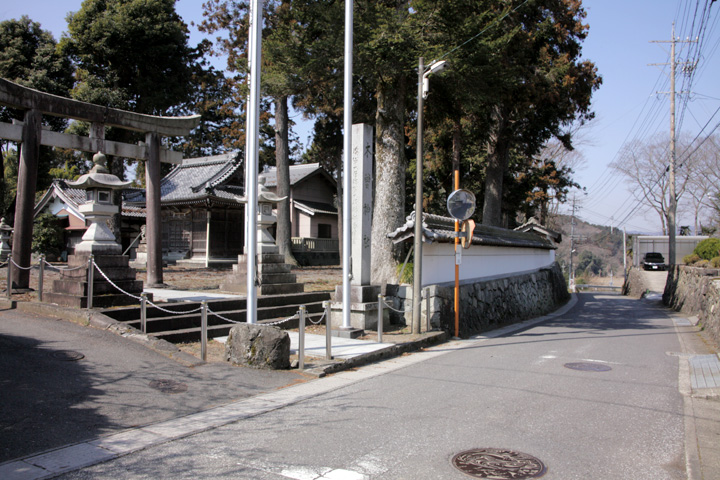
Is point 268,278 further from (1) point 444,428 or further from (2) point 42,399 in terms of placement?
(1) point 444,428

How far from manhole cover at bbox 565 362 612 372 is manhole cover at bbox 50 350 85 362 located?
816 cm

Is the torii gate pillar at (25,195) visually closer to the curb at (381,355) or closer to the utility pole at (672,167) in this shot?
the curb at (381,355)

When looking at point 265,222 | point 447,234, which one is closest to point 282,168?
point 265,222

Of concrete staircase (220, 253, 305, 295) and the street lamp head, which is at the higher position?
the street lamp head

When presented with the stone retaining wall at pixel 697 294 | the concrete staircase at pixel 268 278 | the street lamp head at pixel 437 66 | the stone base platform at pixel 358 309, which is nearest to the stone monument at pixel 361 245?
the stone base platform at pixel 358 309

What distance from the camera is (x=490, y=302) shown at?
54.1 feet

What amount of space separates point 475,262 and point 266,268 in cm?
750

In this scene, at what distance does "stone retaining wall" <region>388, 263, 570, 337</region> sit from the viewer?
1292cm

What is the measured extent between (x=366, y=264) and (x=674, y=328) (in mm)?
11510

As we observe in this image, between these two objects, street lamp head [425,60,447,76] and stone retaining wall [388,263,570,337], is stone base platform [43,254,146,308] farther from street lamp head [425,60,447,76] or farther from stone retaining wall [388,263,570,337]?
street lamp head [425,60,447,76]

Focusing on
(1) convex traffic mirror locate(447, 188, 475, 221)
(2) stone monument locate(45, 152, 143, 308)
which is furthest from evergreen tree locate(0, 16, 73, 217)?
(1) convex traffic mirror locate(447, 188, 475, 221)

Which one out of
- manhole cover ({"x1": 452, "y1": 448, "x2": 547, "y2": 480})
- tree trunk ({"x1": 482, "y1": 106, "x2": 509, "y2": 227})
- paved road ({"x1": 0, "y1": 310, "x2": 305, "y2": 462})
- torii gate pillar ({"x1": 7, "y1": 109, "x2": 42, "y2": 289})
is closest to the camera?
manhole cover ({"x1": 452, "y1": 448, "x2": 547, "y2": 480})

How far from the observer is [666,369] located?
9.19 m

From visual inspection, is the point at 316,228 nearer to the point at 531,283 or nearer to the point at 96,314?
the point at 531,283
